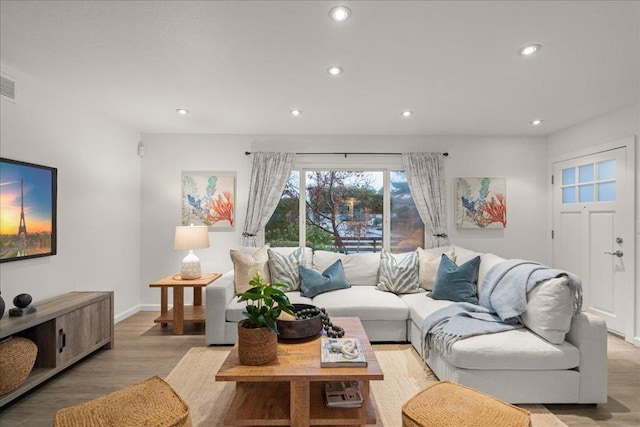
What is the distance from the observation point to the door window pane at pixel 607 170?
3715 mm

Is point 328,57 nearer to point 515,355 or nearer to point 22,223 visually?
point 515,355

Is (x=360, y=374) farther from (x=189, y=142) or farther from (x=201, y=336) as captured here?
(x=189, y=142)

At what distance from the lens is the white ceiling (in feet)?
6.36

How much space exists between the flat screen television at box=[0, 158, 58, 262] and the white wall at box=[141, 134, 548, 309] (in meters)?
1.53

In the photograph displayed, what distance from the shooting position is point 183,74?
9.01 ft

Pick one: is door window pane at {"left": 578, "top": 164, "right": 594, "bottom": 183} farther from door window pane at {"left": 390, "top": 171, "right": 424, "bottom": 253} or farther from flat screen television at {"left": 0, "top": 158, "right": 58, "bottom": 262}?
flat screen television at {"left": 0, "top": 158, "right": 58, "bottom": 262}

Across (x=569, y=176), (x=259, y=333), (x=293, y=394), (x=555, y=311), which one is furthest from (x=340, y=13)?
(x=569, y=176)

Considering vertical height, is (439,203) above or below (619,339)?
above

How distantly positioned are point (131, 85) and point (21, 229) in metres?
1.46

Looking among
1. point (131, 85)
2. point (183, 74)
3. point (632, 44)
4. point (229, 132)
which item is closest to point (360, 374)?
point (183, 74)

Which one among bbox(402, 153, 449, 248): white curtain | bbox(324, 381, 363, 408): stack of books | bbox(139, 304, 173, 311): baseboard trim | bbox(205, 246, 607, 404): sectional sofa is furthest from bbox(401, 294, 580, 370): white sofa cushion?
bbox(139, 304, 173, 311): baseboard trim

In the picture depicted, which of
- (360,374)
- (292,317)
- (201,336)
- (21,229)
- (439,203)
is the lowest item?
(201,336)

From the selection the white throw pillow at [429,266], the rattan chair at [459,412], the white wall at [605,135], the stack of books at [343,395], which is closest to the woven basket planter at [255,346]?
the stack of books at [343,395]

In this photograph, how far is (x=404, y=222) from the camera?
15.6ft
